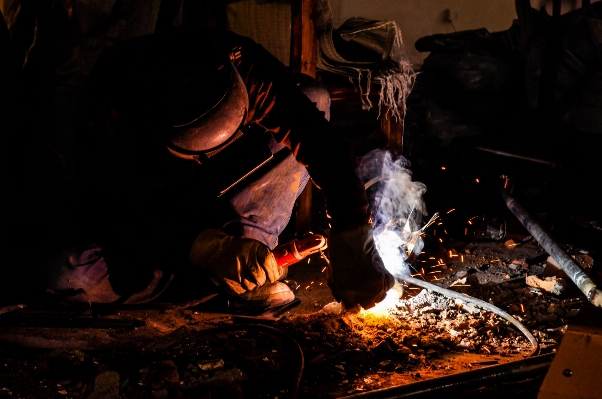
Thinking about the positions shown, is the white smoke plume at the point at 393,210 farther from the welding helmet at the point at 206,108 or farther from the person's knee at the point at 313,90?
the welding helmet at the point at 206,108

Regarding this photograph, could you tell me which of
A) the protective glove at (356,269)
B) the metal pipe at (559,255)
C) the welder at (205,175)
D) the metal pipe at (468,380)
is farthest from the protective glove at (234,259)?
the metal pipe at (559,255)

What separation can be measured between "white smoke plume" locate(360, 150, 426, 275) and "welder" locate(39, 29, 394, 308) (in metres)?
0.76

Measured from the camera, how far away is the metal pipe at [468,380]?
227 centimetres

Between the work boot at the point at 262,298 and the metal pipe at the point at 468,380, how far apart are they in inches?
59.6

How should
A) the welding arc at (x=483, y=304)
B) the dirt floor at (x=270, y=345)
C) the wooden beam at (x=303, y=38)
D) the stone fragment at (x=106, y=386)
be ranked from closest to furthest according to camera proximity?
the stone fragment at (x=106, y=386), the dirt floor at (x=270, y=345), the welding arc at (x=483, y=304), the wooden beam at (x=303, y=38)

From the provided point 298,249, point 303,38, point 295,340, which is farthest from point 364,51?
point 295,340

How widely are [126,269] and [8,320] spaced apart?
72 centimetres

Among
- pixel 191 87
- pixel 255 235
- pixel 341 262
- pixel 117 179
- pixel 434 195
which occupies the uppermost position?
pixel 191 87

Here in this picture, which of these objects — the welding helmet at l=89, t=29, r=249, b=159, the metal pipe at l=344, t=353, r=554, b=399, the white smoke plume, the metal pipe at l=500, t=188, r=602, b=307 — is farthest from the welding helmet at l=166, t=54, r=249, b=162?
the metal pipe at l=500, t=188, r=602, b=307

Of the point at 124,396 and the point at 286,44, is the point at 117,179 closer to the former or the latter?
the point at 124,396

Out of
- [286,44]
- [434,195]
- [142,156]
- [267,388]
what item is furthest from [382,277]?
A: [434,195]

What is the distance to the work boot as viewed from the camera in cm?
372

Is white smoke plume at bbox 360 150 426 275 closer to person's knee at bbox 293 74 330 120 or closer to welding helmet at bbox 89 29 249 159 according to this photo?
person's knee at bbox 293 74 330 120

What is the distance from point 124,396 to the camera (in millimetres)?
2682
